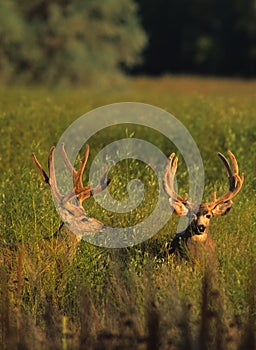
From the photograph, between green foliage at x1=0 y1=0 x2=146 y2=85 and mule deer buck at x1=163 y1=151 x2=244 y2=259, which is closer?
mule deer buck at x1=163 y1=151 x2=244 y2=259

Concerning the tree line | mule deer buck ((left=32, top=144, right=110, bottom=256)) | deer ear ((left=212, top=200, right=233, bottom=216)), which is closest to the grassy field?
mule deer buck ((left=32, top=144, right=110, bottom=256))

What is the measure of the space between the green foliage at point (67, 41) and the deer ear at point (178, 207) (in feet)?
70.7

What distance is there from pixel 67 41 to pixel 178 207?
2272 cm

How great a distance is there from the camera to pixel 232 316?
4.64 meters

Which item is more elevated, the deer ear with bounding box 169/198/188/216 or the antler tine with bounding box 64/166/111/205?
the antler tine with bounding box 64/166/111/205

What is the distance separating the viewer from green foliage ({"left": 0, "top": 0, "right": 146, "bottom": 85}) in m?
27.5

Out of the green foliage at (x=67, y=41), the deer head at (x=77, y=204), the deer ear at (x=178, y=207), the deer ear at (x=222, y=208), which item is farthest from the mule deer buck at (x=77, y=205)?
the green foliage at (x=67, y=41)

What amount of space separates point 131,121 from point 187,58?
128ft

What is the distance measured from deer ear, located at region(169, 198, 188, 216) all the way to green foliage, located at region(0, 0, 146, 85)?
848 inches

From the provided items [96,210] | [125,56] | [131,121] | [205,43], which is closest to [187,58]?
[205,43]

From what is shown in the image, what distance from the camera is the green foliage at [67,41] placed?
1083 inches

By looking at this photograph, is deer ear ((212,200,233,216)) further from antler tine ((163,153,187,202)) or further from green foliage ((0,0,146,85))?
green foliage ((0,0,146,85))

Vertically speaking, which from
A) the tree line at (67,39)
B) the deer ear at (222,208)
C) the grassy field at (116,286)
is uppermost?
the tree line at (67,39)

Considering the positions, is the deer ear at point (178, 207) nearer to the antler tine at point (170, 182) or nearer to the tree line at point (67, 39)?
the antler tine at point (170, 182)
